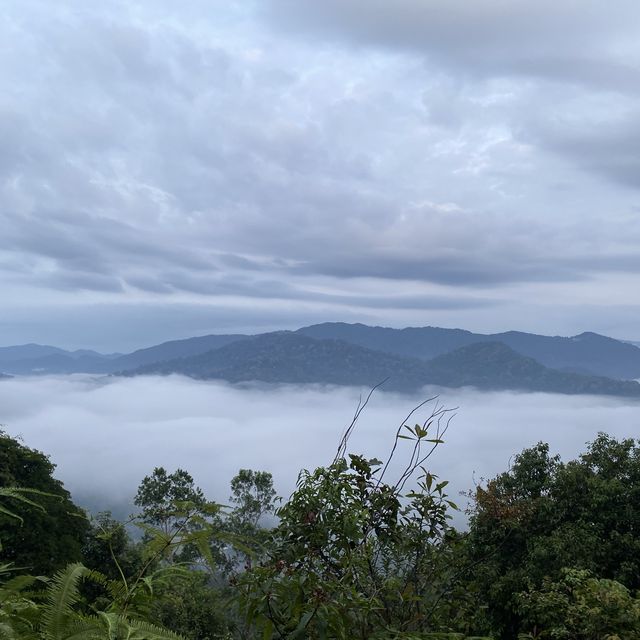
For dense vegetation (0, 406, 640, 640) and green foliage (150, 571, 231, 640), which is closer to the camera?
dense vegetation (0, 406, 640, 640)

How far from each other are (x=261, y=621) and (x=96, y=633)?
3.60ft

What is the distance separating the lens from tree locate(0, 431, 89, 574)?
21891 mm

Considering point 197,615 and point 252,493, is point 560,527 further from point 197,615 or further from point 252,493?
point 252,493

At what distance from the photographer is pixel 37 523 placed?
2317cm

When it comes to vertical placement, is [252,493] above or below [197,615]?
below

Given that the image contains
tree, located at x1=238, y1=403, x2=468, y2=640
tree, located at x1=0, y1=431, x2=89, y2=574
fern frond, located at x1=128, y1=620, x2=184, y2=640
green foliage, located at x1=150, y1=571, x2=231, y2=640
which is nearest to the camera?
fern frond, located at x1=128, y1=620, x2=184, y2=640

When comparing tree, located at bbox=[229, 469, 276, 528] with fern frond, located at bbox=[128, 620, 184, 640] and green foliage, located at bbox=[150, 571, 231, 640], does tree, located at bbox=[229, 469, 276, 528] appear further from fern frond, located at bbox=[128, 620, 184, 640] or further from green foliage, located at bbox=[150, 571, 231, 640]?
fern frond, located at bbox=[128, 620, 184, 640]

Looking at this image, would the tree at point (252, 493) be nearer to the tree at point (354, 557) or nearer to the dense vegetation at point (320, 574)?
the dense vegetation at point (320, 574)

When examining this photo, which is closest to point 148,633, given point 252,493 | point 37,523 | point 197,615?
point 37,523

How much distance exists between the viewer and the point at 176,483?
58.7 meters

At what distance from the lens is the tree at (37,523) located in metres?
21.9

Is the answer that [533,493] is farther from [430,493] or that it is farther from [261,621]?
[261,621]

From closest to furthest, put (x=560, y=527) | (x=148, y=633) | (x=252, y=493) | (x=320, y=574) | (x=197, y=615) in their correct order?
(x=148, y=633) → (x=320, y=574) → (x=560, y=527) → (x=197, y=615) → (x=252, y=493)

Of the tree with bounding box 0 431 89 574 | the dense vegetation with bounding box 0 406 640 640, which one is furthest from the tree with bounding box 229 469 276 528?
the dense vegetation with bounding box 0 406 640 640
